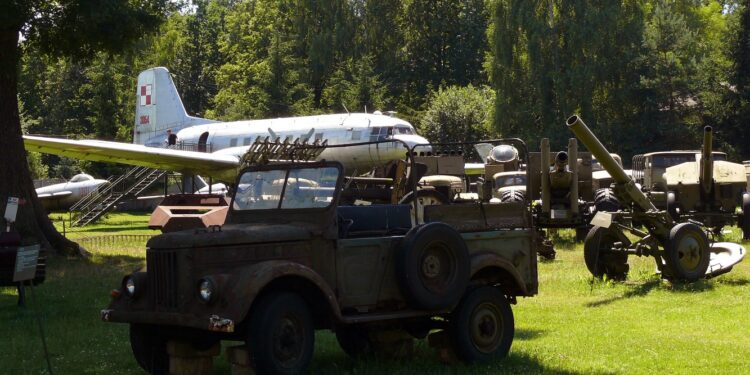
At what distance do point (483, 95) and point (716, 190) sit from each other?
41.7 meters

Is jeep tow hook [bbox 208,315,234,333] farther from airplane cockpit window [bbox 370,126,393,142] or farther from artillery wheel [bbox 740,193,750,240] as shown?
airplane cockpit window [bbox 370,126,393,142]

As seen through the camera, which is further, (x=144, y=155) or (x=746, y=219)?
(x=144, y=155)

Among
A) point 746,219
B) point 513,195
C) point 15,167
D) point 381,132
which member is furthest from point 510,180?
point 15,167

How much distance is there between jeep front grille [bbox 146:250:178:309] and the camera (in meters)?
8.43

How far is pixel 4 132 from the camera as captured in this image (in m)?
23.3

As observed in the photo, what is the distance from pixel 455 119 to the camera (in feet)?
201

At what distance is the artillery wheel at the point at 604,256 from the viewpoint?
16.8 metres

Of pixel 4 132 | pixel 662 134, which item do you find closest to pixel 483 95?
pixel 662 134

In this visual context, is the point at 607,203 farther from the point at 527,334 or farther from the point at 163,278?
the point at 163,278

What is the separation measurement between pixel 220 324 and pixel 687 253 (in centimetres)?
1018

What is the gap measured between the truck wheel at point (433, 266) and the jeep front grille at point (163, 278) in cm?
196

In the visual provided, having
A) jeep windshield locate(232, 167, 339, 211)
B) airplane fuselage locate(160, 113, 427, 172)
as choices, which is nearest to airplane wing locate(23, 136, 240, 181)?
airplane fuselage locate(160, 113, 427, 172)

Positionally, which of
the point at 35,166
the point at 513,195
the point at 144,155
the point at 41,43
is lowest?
the point at 513,195

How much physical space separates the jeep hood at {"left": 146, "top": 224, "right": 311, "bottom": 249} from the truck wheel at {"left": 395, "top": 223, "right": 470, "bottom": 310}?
916 millimetres
